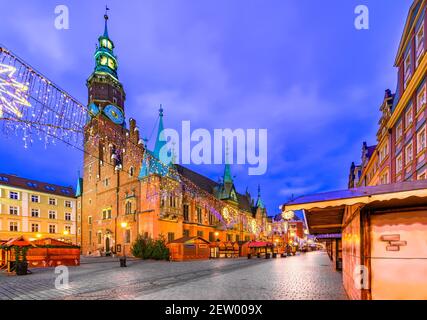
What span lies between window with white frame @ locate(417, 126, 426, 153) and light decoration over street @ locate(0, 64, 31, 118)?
19874 millimetres

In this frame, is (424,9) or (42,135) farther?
(424,9)

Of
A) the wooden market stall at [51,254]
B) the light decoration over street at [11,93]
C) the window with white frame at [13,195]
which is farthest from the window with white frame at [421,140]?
the window with white frame at [13,195]

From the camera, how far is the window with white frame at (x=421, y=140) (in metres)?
16.9

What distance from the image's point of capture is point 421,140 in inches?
696

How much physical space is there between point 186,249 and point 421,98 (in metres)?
26.6

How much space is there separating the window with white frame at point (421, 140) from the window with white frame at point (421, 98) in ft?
4.83

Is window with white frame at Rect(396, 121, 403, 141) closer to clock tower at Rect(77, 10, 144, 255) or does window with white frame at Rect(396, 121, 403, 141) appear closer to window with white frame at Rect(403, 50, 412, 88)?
window with white frame at Rect(403, 50, 412, 88)

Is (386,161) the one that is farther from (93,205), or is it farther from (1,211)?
(1,211)

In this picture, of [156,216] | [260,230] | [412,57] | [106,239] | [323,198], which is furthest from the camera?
[260,230]

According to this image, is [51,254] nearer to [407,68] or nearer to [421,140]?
[421,140]
